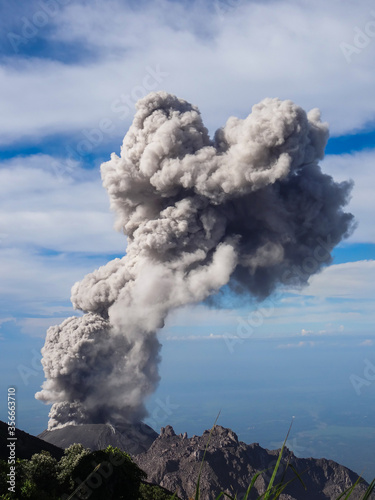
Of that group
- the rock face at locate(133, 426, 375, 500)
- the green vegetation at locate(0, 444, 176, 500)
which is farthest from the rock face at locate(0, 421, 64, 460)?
the rock face at locate(133, 426, 375, 500)

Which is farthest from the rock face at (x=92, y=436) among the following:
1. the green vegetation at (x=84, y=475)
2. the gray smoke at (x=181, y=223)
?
the green vegetation at (x=84, y=475)

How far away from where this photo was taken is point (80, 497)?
72.3 feet

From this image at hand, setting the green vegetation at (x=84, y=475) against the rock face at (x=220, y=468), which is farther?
the rock face at (x=220, y=468)

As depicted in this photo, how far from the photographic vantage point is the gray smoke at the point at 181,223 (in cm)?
4572

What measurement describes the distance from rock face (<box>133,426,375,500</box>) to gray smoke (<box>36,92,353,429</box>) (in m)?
13.1

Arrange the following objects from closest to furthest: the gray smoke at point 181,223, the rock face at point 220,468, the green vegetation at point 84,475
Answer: the green vegetation at point 84,475, the gray smoke at point 181,223, the rock face at point 220,468

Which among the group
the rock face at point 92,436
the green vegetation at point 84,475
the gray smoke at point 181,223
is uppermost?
the gray smoke at point 181,223

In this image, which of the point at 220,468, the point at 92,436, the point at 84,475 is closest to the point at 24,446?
the point at 92,436

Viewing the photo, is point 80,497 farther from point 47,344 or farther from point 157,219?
point 47,344

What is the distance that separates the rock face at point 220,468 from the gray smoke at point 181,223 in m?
13.1

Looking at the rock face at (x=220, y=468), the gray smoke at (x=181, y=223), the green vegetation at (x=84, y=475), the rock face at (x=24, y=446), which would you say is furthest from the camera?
the rock face at (x=220, y=468)

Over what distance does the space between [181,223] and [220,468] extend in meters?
34.7

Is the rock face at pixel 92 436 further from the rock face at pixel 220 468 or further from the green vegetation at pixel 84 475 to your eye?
the green vegetation at pixel 84 475

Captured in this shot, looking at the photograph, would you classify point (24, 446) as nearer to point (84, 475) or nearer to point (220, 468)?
point (84, 475)
